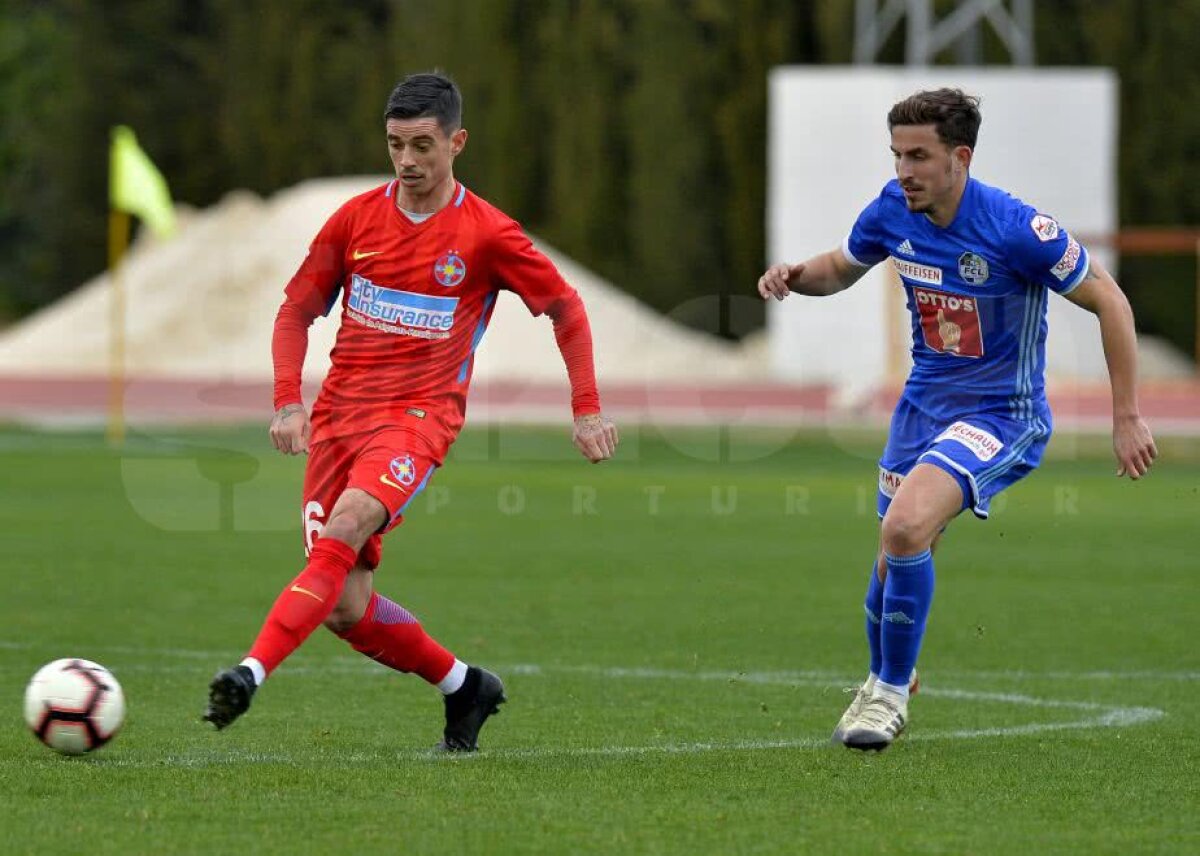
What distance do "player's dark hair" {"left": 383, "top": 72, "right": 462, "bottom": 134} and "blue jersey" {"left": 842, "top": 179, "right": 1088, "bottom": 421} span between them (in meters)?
1.51

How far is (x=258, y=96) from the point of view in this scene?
51156 mm

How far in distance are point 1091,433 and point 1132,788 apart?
2307 centimetres

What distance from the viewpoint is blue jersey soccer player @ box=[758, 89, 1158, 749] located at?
7.36 meters

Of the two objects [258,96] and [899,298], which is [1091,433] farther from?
[258,96]

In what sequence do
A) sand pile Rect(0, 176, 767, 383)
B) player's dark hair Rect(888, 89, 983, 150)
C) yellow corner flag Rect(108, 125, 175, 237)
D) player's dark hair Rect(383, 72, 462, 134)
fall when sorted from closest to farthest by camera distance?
player's dark hair Rect(383, 72, 462, 134), player's dark hair Rect(888, 89, 983, 150), yellow corner flag Rect(108, 125, 175, 237), sand pile Rect(0, 176, 767, 383)

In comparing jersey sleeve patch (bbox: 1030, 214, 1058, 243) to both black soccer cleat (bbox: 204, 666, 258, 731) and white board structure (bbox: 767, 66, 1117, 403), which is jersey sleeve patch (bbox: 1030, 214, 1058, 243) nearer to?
black soccer cleat (bbox: 204, 666, 258, 731)

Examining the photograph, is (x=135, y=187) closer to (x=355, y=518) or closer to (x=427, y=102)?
(x=427, y=102)

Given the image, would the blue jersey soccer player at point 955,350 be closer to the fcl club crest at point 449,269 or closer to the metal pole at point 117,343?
the fcl club crest at point 449,269

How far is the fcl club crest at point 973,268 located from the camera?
7469mm

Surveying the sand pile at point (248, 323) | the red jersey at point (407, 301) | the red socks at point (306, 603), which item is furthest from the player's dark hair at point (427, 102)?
the sand pile at point (248, 323)

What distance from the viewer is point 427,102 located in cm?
714

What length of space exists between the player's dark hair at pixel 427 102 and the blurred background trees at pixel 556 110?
31.6m

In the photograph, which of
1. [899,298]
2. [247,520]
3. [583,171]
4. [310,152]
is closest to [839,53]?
[583,171]

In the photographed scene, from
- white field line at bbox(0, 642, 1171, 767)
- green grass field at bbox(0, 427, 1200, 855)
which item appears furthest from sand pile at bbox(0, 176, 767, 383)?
white field line at bbox(0, 642, 1171, 767)
